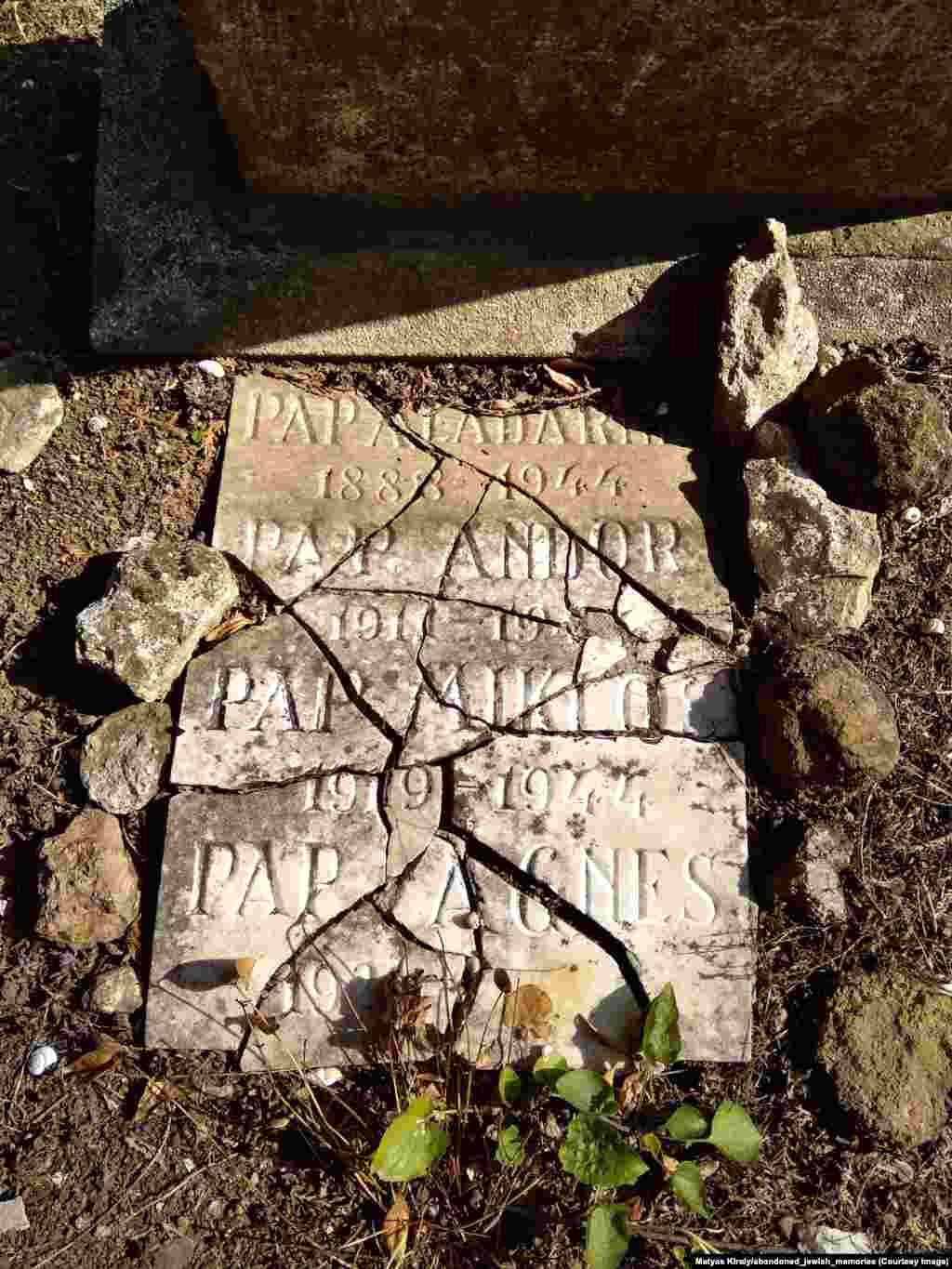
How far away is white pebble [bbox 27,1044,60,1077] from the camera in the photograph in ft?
6.93

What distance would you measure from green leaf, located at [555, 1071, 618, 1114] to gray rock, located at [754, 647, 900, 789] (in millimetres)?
794

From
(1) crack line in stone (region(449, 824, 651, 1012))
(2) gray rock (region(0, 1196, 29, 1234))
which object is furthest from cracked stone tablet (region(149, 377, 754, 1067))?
(2) gray rock (region(0, 1196, 29, 1234))

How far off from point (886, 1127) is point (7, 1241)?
1.80 m

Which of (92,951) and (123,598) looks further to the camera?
(123,598)

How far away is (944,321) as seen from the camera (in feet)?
9.27

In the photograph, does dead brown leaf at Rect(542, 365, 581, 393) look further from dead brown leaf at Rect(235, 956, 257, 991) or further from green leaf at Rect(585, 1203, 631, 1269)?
green leaf at Rect(585, 1203, 631, 1269)

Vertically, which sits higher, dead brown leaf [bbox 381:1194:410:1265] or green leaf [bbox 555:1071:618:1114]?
green leaf [bbox 555:1071:618:1114]

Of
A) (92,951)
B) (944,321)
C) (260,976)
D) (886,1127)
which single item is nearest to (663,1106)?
(886,1127)

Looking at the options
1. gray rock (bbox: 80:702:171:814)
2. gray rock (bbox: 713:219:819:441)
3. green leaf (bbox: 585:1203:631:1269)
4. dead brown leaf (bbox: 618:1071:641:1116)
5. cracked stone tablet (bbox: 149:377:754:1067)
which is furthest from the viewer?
gray rock (bbox: 713:219:819:441)

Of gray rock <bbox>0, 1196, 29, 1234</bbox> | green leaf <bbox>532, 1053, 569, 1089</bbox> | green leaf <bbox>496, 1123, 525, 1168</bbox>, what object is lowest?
gray rock <bbox>0, 1196, 29, 1234</bbox>

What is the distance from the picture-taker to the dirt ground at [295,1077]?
2.01 meters

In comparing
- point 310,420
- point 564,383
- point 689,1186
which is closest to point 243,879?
point 689,1186

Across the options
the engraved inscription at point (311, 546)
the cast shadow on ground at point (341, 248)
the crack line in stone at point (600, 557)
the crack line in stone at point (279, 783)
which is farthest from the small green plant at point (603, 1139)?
the cast shadow on ground at point (341, 248)

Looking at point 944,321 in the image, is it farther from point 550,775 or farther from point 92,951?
point 92,951
